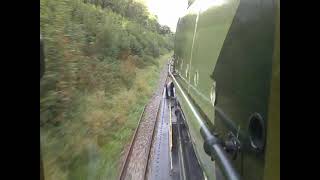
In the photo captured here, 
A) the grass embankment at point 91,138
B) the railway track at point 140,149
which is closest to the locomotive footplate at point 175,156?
the railway track at point 140,149

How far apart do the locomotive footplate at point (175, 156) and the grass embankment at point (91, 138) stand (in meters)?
1.08

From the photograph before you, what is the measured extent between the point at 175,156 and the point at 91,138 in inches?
166

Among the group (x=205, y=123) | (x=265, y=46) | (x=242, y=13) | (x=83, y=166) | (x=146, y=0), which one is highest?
(x=146, y=0)

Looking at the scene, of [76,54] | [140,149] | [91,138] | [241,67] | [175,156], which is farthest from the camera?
[76,54]

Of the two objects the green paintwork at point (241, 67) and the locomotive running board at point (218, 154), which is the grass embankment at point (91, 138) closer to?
the locomotive running board at point (218, 154)

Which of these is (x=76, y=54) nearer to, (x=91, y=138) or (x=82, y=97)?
(x=82, y=97)

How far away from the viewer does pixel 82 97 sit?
1276 cm

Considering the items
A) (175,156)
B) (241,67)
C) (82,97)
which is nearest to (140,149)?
(82,97)

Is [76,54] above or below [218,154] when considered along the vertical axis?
above

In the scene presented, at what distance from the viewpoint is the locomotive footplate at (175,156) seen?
6406 millimetres

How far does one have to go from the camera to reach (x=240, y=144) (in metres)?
2.44
